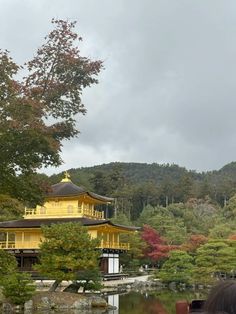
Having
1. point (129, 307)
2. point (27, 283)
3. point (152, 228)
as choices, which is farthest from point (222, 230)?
point (27, 283)

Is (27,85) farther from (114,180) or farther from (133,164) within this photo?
(133,164)

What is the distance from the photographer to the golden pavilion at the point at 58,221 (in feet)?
101

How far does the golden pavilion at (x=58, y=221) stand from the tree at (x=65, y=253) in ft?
30.7

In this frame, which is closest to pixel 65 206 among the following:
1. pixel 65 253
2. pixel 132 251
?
pixel 132 251

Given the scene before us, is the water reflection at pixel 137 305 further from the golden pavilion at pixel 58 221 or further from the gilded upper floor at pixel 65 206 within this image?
the gilded upper floor at pixel 65 206

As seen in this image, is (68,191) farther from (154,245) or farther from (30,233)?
(154,245)

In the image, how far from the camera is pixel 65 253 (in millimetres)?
20234

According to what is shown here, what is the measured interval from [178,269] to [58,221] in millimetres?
8086

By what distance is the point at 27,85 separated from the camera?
9305 mm

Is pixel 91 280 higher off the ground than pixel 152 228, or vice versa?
pixel 152 228

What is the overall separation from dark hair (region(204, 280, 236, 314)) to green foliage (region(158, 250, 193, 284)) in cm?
2907

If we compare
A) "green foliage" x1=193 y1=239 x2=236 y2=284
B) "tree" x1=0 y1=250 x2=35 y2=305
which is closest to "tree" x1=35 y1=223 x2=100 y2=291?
"tree" x1=0 y1=250 x2=35 y2=305

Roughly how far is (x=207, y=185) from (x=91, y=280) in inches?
2135

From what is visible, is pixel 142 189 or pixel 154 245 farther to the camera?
pixel 142 189
